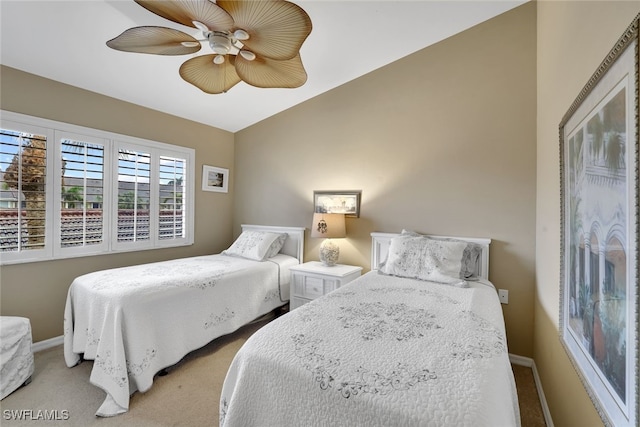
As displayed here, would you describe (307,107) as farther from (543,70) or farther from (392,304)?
(392,304)

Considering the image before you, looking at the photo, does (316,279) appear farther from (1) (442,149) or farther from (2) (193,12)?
(2) (193,12)

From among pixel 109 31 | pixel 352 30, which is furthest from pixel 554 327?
pixel 109 31

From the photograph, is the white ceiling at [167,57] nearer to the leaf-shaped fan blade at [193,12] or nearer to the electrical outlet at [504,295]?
the leaf-shaped fan blade at [193,12]

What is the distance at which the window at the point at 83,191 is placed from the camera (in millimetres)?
2428

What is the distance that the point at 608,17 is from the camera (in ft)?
3.33

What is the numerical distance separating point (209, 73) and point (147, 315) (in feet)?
5.63

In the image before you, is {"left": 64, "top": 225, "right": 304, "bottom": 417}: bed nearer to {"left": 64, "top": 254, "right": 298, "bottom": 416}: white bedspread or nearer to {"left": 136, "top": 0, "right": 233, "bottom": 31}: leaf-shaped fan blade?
{"left": 64, "top": 254, "right": 298, "bottom": 416}: white bedspread

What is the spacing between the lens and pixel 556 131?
176cm

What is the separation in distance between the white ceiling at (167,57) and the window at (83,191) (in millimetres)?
502

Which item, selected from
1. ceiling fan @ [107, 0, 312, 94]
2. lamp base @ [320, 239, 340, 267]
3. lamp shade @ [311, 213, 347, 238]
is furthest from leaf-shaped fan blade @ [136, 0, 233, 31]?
lamp base @ [320, 239, 340, 267]

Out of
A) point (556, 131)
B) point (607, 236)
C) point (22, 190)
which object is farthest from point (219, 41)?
point (22, 190)

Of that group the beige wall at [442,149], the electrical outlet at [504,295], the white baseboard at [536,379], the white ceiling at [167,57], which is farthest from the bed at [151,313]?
Answer: the white baseboard at [536,379]

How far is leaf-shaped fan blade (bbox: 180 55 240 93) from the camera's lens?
1837 millimetres

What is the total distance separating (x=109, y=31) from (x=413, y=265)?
296 cm
